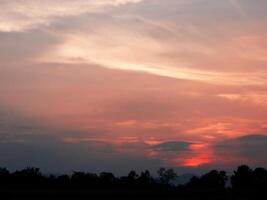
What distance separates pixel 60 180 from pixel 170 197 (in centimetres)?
1380

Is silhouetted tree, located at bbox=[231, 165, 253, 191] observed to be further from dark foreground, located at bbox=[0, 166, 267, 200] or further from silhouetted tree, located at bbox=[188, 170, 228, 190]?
dark foreground, located at bbox=[0, 166, 267, 200]

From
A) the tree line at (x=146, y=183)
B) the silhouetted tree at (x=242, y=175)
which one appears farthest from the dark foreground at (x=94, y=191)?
the silhouetted tree at (x=242, y=175)

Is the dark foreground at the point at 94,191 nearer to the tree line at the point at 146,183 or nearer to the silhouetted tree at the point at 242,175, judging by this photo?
the tree line at the point at 146,183

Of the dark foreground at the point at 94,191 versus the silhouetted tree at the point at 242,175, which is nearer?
the dark foreground at the point at 94,191

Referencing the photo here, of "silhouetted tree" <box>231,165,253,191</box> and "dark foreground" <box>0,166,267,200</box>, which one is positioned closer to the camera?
"dark foreground" <box>0,166,267,200</box>

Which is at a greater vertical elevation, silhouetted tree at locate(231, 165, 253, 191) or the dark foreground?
silhouetted tree at locate(231, 165, 253, 191)

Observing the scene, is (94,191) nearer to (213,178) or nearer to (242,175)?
(213,178)

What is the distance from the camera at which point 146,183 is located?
39.0 meters

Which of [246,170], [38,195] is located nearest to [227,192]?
[38,195]

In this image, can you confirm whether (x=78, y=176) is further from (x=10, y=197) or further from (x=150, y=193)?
(x=10, y=197)

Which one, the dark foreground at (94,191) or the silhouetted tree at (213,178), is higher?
the silhouetted tree at (213,178)

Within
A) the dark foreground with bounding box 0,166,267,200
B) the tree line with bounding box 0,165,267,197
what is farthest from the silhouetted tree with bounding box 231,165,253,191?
the dark foreground with bounding box 0,166,267,200

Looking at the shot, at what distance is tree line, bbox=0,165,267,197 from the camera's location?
1130 inches

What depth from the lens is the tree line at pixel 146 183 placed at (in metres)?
28.7
